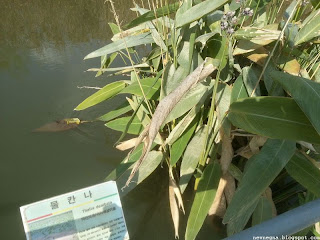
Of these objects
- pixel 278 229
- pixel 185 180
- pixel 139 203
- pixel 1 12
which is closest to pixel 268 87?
pixel 185 180

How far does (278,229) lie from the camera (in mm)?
370

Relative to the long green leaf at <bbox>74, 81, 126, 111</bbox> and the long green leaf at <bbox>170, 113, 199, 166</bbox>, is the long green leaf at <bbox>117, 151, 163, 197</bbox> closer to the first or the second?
the long green leaf at <bbox>170, 113, 199, 166</bbox>

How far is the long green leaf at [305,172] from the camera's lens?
0.86m

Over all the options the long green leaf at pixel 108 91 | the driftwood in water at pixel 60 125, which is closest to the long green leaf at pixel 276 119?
the long green leaf at pixel 108 91

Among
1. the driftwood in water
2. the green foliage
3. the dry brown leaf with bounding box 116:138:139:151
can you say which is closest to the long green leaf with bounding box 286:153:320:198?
the green foliage

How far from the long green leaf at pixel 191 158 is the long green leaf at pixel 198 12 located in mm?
340

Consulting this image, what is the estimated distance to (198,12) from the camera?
2.95 feet

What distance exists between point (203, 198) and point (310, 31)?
582mm

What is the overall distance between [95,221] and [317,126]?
18.5 inches

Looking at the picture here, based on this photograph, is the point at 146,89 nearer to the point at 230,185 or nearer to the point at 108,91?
the point at 108,91

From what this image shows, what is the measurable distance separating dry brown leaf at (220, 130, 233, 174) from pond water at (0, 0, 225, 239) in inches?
10.0

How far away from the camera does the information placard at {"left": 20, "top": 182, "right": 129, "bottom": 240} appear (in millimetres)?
586

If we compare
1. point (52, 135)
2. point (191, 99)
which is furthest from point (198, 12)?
point (52, 135)

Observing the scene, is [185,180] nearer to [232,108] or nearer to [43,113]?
[232,108]
